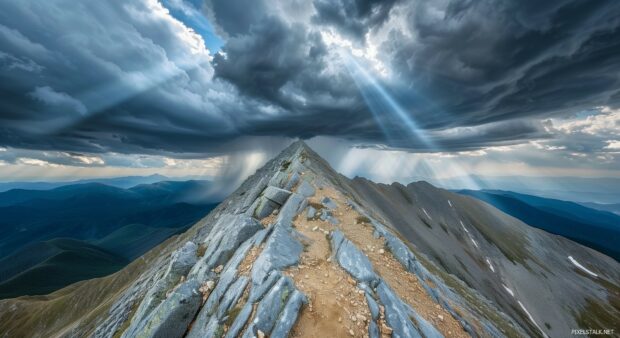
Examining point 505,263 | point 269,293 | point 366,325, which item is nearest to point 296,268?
point 269,293

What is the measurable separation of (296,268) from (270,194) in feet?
55.0

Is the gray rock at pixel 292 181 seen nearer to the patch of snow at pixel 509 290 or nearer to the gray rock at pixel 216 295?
the gray rock at pixel 216 295

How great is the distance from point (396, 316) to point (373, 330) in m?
2.14

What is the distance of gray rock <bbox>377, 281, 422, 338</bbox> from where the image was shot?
1530cm

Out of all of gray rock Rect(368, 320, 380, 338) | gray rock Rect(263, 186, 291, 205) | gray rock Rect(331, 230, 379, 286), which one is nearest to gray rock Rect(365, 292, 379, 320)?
gray rock Rect(368, 320, 380, 338)

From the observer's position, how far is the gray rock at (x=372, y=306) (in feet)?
51.9

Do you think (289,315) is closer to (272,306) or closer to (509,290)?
(272,306)

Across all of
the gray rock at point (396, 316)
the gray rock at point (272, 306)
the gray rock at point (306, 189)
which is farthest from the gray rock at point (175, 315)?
the gray rock at point (306, 189)

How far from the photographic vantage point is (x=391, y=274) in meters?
22.3

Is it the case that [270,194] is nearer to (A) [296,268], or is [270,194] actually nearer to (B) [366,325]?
(A) [296,268]

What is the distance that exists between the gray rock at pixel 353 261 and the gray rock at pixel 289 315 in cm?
526

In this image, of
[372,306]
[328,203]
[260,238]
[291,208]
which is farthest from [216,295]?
[328,203]

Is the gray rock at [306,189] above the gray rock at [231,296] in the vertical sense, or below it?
above

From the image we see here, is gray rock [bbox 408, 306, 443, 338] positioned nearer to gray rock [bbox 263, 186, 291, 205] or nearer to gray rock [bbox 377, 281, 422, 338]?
gray rock [bbox 377, 281, 422, 338]
